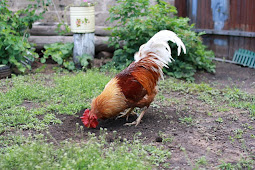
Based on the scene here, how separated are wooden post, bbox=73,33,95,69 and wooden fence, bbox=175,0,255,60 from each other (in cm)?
344

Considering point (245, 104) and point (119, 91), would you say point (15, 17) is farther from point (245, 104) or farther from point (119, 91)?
point (245, 104)

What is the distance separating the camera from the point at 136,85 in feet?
15.2

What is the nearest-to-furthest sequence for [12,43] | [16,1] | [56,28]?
[12,43]
[56,28]
[16,1]

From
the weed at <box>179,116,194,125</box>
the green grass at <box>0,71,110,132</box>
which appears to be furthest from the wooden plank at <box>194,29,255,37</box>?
the weed at <box>179,116,194,125</box>

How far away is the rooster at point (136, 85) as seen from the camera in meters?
4.52

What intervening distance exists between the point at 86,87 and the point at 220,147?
326 cm

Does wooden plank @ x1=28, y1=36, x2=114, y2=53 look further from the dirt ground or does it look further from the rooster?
the rooster

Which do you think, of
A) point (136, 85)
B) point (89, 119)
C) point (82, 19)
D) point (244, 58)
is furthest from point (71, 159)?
point (244, 58)

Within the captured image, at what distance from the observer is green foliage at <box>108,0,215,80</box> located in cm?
801

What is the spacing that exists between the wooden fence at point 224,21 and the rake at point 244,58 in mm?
130

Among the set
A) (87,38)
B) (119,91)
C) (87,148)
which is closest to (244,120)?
(119,91)

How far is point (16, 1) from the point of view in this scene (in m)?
10.3

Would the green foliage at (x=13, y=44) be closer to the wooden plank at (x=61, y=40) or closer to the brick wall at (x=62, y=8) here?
the wooden plank at (x=61, y=40)

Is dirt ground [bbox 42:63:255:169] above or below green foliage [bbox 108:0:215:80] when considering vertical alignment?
below
